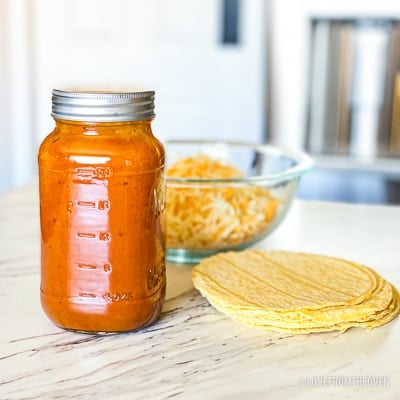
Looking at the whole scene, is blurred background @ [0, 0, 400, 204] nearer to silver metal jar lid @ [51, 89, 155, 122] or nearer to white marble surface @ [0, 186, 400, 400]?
white marble surface @ [0, 186, 400, 400]

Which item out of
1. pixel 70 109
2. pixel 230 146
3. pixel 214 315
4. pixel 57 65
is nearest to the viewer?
pixel 70 109

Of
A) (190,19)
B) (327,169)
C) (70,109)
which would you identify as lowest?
(327,169)

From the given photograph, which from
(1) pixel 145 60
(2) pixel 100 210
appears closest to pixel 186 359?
(2) pixel 100 210

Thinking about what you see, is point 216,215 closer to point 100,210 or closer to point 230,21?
point 100,210

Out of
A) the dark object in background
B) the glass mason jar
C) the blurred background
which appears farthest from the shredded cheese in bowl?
the dark object in background

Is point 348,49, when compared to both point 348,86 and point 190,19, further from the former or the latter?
point 190,19

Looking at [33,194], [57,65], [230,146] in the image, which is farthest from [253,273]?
[57,65]
